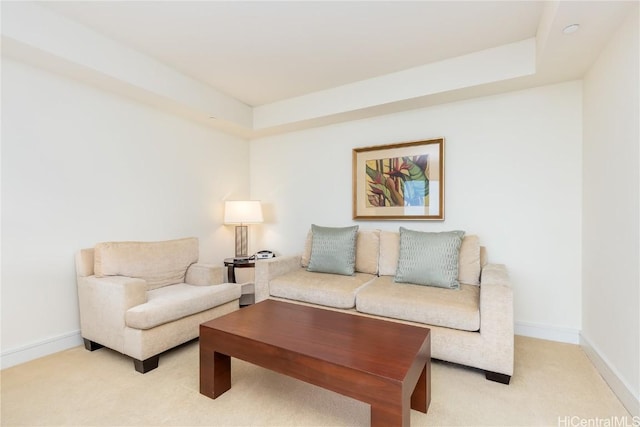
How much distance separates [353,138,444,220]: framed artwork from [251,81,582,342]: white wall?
0.32ft

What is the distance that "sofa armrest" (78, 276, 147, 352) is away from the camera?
79.8 inches

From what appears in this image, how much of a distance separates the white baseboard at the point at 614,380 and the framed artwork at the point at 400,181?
1.42 m

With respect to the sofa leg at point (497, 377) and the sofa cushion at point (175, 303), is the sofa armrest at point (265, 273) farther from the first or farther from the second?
the sofa leg at point (497, 377)

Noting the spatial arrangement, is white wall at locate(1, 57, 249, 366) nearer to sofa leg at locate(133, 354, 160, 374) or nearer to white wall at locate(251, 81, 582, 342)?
sofa leg at locate(133, 354, 160, 374)

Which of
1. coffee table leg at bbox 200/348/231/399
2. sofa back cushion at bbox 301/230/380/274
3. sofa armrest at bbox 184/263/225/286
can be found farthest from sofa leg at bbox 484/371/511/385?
sofa armrest at bbox 184/263/225/286

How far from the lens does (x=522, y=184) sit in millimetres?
2600

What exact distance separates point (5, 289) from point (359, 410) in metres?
2.45

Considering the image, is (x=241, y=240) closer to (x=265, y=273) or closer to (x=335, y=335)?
(x=265, y=273)

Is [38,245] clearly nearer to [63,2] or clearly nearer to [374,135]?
[63,2]

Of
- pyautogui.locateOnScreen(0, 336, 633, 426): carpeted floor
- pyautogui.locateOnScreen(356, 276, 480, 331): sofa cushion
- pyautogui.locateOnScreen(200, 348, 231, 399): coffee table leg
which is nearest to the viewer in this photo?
pyautogui.locateOnScreen(0, 336, 633, 426): carpeted floor

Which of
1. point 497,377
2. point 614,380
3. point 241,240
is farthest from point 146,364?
point 614,380

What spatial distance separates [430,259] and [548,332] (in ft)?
3.90

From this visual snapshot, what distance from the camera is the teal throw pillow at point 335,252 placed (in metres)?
2.81

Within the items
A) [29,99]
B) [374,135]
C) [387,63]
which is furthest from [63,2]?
[374,135]
